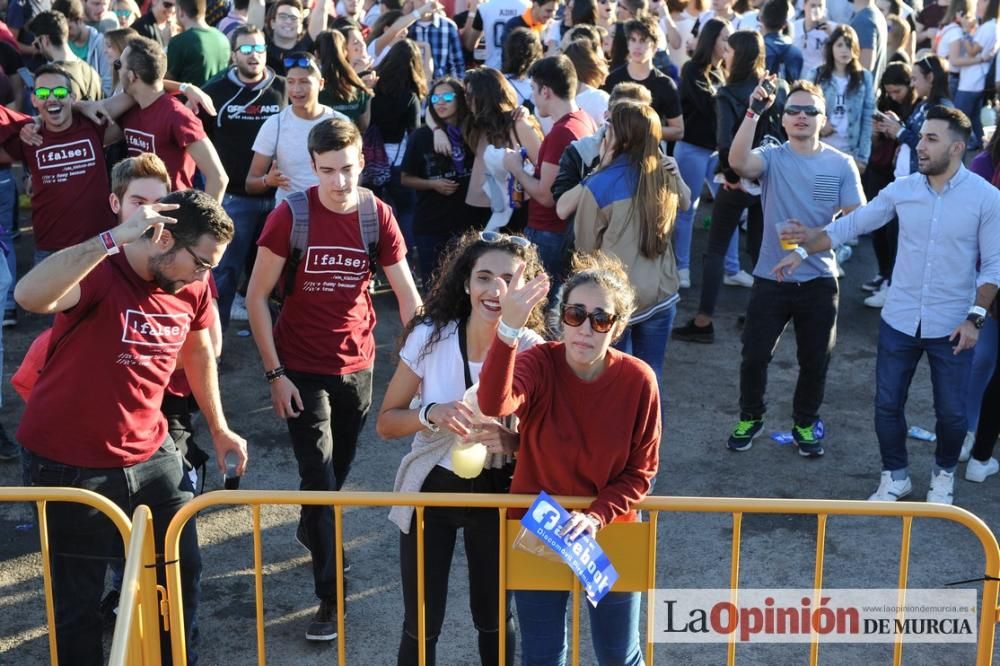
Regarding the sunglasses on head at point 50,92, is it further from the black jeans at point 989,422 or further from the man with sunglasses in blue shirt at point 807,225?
the black jeans at point 989,422

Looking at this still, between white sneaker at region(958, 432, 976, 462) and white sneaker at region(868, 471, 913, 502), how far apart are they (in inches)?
24.1

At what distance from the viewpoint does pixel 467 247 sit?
4.27 metres

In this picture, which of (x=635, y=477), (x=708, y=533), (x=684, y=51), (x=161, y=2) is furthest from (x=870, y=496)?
(x=161, y=2)

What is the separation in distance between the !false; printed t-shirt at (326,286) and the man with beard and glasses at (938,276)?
8.02ft

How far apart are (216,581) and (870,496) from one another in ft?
11.1

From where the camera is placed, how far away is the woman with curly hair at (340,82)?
8.17 metres

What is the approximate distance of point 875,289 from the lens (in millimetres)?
9602

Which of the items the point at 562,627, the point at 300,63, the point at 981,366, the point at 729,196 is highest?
the point at 300,63

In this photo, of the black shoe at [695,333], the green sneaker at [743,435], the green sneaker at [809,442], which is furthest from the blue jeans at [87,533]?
the black shoe at [695,333]

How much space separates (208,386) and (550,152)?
3091 mm

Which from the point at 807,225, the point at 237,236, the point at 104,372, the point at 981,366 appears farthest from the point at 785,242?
the point at 104,372

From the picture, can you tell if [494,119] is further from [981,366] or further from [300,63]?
[981,366]

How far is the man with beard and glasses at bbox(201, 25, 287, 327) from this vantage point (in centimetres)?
776

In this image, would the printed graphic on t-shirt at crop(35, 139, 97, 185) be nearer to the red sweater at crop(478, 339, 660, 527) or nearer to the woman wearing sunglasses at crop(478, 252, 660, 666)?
the woman wearing sunglasses at crop(478, 252, 660, 666)
